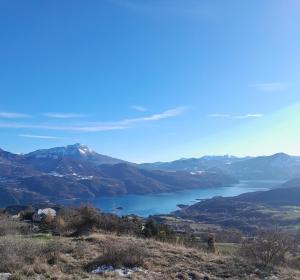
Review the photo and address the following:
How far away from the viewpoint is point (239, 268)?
11.9 metres

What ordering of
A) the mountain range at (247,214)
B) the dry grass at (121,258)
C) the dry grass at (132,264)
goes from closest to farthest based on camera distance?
the dry grass at (132,264) < the dry grass at (121,258) < the mountain range at (247,214)

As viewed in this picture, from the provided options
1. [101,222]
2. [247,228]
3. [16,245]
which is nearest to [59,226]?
[101,222]

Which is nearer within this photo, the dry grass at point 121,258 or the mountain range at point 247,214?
the dry grass at point 121,258

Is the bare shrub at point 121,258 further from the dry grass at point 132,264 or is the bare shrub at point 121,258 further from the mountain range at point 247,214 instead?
the mountain range at point 247,214

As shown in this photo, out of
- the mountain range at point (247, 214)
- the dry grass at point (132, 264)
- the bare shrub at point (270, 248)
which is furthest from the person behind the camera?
the mountain range at point (247, 214)

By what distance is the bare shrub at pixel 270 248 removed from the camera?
505 inches

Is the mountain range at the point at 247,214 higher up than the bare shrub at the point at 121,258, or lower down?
lower down

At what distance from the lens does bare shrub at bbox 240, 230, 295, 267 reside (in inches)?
505

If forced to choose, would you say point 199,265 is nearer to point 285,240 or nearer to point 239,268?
point 239,268

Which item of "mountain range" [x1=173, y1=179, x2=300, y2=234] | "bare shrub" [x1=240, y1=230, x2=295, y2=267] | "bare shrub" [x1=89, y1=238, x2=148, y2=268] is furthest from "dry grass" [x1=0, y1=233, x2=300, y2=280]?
"mountain range" [x1=173, y1=179, x2=300, y2=234]

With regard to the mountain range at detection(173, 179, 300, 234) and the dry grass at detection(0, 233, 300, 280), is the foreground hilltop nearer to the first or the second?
the dry grass at detection(0, 233, 300, 280)

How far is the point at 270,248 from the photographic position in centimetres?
1292

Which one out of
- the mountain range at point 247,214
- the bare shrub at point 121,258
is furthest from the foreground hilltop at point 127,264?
the mountain range at point 247,214

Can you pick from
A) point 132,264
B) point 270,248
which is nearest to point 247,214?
point 270,248
